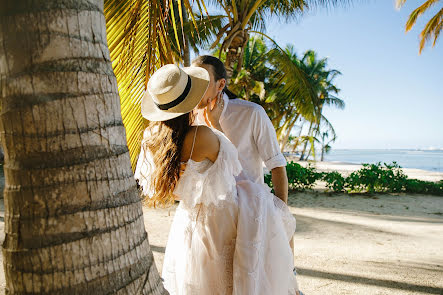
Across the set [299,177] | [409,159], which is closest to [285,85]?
[299,177]

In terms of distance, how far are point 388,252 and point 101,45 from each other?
5.04m

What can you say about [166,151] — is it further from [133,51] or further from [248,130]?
[133,51]

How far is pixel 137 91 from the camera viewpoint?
3.67 m

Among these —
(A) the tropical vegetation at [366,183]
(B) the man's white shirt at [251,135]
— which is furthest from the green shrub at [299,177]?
(B) the man's white shirt at [251,135]

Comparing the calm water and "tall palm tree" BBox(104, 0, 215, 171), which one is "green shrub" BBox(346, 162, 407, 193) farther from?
the calm water

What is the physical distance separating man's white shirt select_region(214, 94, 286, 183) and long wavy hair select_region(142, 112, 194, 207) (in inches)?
25.2

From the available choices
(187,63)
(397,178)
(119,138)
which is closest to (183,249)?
(119,138)

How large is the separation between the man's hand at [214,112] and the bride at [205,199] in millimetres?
314

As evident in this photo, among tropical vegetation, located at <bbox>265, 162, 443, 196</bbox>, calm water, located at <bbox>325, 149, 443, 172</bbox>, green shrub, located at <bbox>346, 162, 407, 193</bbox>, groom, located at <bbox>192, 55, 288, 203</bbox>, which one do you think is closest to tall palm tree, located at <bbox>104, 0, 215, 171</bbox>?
groom, located at <bbox>192, 55, 288, 203</bbox>

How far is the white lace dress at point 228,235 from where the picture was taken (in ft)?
6.34

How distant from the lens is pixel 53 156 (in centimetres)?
94

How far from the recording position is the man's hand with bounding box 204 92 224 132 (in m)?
2.37

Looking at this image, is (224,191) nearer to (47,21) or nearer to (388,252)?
(47,21)

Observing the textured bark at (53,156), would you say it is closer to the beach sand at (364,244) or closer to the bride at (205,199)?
the bride at (205,199)
